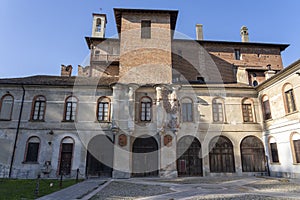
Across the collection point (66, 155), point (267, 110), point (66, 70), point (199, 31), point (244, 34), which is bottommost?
point (66, 155)

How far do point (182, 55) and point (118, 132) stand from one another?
13457mm

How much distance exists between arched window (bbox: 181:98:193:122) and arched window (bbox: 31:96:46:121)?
1218 cm

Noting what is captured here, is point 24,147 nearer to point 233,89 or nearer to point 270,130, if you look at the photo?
point 233,89

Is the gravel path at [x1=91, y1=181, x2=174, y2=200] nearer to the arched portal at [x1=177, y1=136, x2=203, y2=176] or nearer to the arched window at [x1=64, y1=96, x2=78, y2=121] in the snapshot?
the arched portal at [x1=177, y1=136, x2=203, y2=176]

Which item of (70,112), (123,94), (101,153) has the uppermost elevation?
(123,94)

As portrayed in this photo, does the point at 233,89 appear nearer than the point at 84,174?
No

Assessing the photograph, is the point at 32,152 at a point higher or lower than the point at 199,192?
higher

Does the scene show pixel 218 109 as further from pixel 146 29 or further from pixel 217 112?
pixel 146 29

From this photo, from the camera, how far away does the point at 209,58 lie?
27.1 m

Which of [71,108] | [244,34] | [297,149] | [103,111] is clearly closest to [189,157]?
[297,149]

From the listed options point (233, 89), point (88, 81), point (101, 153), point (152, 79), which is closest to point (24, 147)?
point (101, 153)

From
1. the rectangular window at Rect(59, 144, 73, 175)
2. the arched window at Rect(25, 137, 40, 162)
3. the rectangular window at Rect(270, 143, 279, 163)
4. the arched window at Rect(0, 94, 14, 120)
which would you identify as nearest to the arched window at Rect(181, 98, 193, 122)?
the rectangular window at Rect(270, 143, 279, 163)

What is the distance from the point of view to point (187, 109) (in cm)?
1966

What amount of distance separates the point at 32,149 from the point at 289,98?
20694mm
